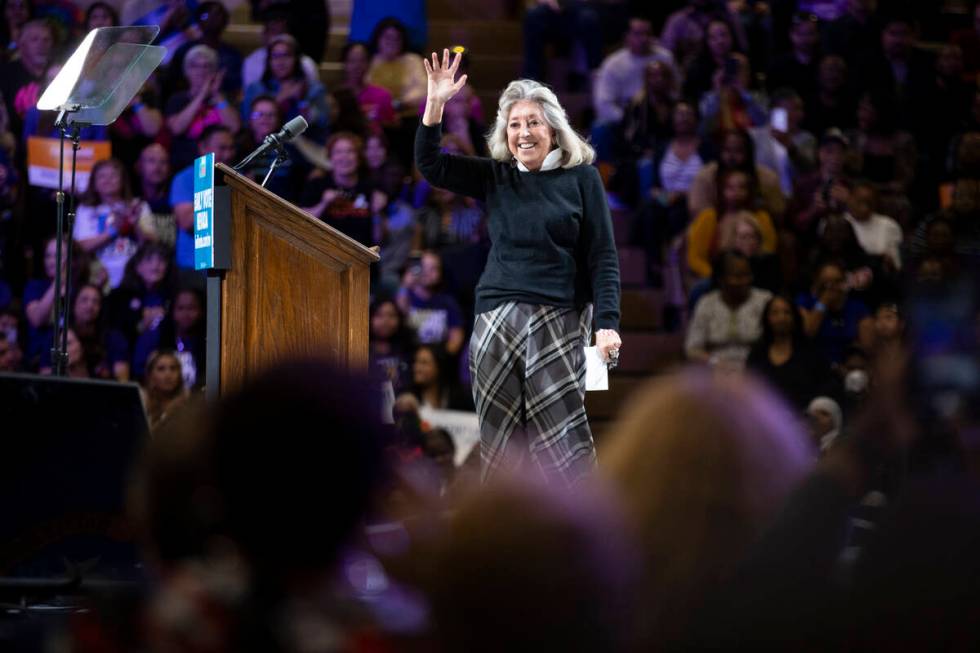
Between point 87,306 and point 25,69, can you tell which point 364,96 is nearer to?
point 25,69

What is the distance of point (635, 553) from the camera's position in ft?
5.32

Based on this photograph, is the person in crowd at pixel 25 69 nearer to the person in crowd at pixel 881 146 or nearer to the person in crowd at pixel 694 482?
the person in crowd at pixel 881 146

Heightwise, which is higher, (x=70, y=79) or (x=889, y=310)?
(x=70, y=79)

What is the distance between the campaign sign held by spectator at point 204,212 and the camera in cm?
346

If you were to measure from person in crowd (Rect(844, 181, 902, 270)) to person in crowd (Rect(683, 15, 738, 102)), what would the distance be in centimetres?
117

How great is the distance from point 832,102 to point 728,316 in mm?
2517

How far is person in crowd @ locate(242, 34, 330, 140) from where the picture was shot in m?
8.11

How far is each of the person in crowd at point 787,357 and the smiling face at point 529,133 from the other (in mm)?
2812

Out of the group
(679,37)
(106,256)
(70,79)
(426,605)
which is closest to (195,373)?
(106,256)

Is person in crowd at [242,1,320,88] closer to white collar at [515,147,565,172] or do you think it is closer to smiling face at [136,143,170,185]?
smiling face at [136,143,170,185]

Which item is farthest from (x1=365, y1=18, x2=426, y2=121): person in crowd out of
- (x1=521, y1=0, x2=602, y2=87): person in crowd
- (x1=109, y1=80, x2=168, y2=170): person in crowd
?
(x1=109, y1=80, x2=168, y2=170): person in crowd

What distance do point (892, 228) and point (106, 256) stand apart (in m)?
4.25

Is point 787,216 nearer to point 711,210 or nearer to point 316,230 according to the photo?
point 711,210

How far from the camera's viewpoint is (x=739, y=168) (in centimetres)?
786
